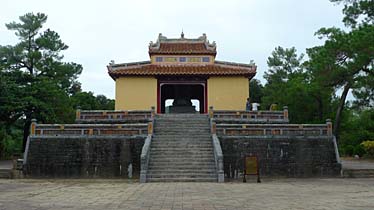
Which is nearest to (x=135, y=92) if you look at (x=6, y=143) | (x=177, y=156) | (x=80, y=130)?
(x=80, y=130)

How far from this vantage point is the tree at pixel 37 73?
21.8 meters

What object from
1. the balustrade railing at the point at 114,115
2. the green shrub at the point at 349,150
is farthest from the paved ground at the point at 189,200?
the green shrub at the point at 349,150

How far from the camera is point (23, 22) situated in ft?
90.7

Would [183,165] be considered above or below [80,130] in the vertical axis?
below

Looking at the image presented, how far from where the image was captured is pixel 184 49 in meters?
23.4

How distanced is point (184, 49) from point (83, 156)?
10452mm

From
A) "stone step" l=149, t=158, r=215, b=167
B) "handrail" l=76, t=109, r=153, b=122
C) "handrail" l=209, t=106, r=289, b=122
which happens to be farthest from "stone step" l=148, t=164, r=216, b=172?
"handrail" l=76, t=109, r=153, b=122

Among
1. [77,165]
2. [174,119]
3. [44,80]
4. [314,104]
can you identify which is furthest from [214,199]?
[314,104]

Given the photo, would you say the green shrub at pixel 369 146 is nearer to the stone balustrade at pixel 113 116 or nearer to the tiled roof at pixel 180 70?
the tiled roof at pixel 180 70

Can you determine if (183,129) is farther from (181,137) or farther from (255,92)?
(255,92)

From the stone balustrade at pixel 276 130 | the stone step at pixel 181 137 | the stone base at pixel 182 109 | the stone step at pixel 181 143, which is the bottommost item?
the stone step at pixel 181 143

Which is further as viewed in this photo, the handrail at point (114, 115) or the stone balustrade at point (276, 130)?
the handrail at point (114, 115)

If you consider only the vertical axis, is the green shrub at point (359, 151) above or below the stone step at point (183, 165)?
above

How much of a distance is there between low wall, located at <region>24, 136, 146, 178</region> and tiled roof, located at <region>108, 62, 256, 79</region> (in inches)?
271
